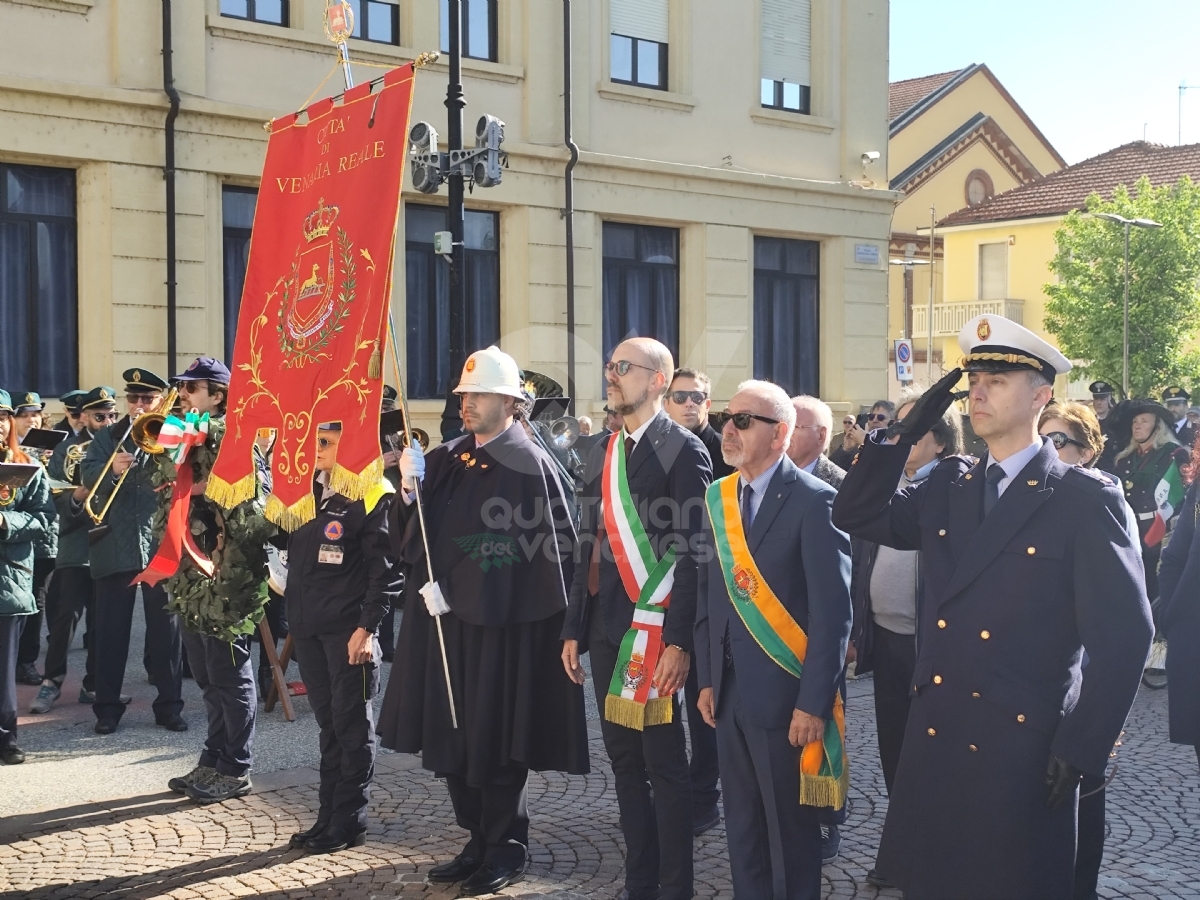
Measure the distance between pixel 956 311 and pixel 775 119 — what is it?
2548 centimetres

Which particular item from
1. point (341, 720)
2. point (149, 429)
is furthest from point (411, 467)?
point (149, 429)

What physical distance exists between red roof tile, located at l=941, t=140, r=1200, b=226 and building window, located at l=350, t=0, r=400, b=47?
29.5 m

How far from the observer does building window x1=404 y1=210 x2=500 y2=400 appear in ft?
56.2

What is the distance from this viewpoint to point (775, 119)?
20.0 metres

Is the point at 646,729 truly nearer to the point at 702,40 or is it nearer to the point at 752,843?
the point at 752,843

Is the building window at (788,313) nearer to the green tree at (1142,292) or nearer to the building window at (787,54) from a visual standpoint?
the building window at (787,54)

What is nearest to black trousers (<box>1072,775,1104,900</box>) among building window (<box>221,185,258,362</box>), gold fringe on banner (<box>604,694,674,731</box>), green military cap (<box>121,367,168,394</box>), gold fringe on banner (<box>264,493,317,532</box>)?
gold fringe on banner (<box>604,694,674,731</box>)

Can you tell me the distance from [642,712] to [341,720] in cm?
154

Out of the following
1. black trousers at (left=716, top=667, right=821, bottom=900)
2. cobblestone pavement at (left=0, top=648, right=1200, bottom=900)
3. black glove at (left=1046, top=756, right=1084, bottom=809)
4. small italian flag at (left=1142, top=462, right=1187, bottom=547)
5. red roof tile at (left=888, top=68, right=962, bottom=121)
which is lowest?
cobblestone pavement at (left=0, top=648, right=1200, bottom=900)

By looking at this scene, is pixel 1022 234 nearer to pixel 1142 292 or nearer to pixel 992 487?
pixel 1142 292

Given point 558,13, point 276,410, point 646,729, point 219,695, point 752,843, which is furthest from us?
point 558,13

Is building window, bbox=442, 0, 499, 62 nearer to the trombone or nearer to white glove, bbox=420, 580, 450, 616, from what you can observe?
the trombone

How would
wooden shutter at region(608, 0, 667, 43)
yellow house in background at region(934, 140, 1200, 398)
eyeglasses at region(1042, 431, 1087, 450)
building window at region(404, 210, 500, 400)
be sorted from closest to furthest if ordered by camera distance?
eyeglasses at region(1042, 431, 1087, 450) → building window at region(404, 210, 500, 400) → wooden shutter at region(608, 0, 667, 43) → yellow house in background at region(934, 140, 1200, 398)

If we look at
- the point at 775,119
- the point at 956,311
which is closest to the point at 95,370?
the point at 775,119
